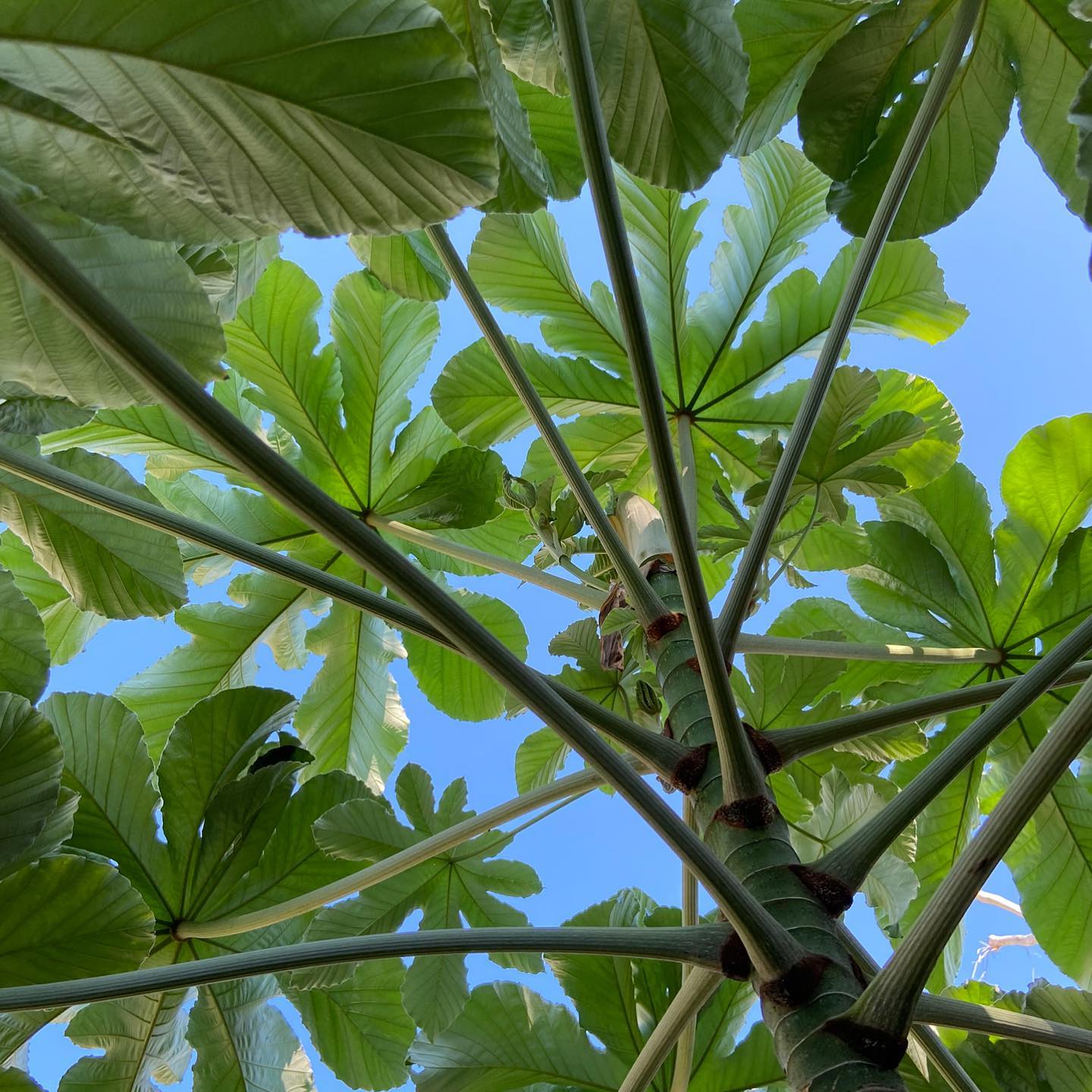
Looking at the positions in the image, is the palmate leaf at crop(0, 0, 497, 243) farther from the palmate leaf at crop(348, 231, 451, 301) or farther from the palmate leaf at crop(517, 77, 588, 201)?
the palmate leaf at crop(348, 231, 451, 301)

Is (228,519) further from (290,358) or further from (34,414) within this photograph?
(34,414)

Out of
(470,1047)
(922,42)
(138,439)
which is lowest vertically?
(470,1047)

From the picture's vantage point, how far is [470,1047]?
111cm

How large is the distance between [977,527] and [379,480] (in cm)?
108

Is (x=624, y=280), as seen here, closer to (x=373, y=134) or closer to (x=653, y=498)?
(x=373, y=134)

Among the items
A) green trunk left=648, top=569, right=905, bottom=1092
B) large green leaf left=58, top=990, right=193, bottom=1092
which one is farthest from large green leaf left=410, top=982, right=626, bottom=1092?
green trunk left=648, top=569, right=905, bottom=1092

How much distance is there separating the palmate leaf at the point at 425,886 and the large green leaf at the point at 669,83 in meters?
0.83

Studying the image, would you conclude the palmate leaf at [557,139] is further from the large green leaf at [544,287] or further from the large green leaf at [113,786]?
the large green leaf at [113,786]

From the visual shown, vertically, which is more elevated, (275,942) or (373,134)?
(373,134)

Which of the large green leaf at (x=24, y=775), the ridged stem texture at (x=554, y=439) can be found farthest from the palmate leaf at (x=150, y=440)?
the large green leaf at (x=24, y=775)

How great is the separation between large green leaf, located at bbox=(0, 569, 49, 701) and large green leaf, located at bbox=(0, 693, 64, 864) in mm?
247

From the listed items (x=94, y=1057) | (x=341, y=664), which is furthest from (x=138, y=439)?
(x=94, y=1057)

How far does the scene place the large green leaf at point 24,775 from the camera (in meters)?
0.81

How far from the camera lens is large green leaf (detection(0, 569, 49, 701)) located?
41.5 inches
